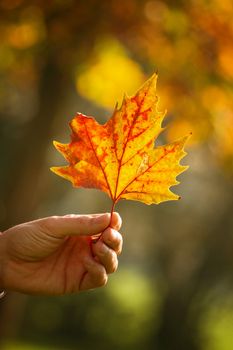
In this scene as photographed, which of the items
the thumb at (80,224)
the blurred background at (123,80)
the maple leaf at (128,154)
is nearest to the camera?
the maple leaf at (128,154)

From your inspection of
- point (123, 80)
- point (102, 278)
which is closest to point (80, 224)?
point (102, 278)

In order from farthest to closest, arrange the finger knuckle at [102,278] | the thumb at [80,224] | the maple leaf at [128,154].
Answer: the finger knuckle at [102,278] → the thumb at [80,224] → the maple leaf at [128,154]

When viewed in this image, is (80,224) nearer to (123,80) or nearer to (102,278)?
(102,278)

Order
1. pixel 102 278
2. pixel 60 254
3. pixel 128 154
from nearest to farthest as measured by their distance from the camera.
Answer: pixel 128 154
pixel 102 278
pixel 60 254

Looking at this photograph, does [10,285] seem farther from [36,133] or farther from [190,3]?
[36,133]

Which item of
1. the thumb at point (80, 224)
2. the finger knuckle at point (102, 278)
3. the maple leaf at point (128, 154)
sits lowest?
the finger knuckle at point (102, 278)

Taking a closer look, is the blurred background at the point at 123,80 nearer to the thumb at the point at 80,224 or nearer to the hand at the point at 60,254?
the hand at the point at 60,254

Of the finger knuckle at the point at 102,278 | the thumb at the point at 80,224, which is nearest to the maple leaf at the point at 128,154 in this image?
the thumb at the point at 80,224

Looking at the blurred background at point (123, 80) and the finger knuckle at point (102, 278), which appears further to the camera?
the blurred background at point (123, 80)
